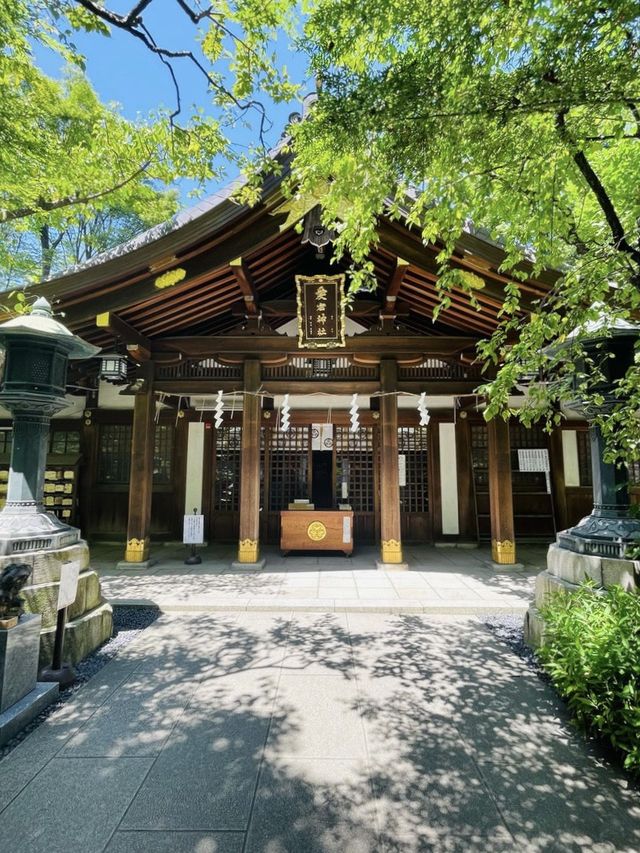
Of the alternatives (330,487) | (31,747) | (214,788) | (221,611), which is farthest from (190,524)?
(214,788)

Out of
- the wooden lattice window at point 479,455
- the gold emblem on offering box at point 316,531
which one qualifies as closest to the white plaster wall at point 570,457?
the wooden lattice window at point 479,455

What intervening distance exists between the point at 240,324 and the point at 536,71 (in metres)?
Answer: 6.43

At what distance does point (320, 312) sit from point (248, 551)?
15.7 feet

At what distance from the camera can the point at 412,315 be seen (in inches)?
328

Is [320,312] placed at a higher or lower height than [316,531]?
higher

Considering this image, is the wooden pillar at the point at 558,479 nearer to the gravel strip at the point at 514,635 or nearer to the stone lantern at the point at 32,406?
the gravel strip at the point at 514,635

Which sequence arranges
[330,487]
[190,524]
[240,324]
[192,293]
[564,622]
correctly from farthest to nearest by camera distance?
1. [330,487]
2. [240,324]
3. [190,524]
4. [192,293]
5. [564,622]

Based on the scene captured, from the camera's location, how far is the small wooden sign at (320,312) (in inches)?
286

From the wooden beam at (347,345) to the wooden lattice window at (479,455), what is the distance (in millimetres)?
3148

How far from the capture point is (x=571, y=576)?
3842mm

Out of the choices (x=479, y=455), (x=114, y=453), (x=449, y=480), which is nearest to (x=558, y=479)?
(x=479, y=455)

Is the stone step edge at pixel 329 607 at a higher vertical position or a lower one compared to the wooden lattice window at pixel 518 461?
lower

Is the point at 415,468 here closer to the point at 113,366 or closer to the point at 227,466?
the point at 227,466

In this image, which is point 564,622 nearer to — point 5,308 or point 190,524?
point 190,524
